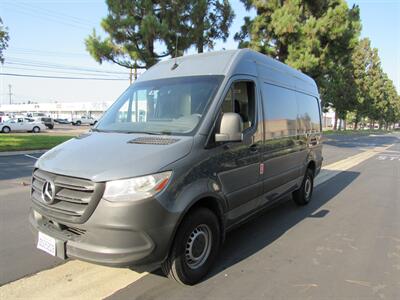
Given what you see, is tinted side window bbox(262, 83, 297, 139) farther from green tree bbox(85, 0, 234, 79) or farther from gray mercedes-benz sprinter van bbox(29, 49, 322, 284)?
green tree bbox(85, 0, 234, 79)

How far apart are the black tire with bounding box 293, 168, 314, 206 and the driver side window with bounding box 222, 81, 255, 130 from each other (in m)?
2.91

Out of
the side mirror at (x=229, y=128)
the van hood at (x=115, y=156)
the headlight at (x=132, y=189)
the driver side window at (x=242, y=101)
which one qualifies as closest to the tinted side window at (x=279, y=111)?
the driver side window at (x=242, y=101)

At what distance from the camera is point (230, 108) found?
4023 mm

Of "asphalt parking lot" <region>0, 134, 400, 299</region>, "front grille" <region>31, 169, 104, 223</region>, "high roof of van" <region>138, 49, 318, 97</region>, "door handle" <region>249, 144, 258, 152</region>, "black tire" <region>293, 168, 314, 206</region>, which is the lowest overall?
"asphalt parking lot" <region>0, 134, 400, 299</region>

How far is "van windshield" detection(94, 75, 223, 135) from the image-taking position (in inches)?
150

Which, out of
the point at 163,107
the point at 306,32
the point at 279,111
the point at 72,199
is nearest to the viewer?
the point at 72,199

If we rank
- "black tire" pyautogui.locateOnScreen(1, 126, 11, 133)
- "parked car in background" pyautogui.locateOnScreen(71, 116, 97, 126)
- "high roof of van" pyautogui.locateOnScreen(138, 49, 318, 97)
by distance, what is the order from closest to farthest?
"high roof of van" pyautogui.locateOnScreen(138, 49, 318, 97) → "black tire" pyautogui.locateOnScreen(1, 126, 11, 133) → "parked car in background" pyautogui.locateOnScreen(71, 116, 97, 126)

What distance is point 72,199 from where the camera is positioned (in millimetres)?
3057

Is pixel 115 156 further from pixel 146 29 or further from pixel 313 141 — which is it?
pixel 146 29

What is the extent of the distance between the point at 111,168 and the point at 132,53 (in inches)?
670

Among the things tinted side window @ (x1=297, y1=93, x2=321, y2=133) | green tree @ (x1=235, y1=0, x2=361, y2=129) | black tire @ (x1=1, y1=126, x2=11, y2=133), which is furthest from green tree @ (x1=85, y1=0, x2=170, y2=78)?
black tire @ (x1=1, y1=126, x2=11, y2=133)

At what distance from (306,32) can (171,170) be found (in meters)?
23.1

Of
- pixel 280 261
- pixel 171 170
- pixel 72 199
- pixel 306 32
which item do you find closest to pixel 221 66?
pixel 171 170

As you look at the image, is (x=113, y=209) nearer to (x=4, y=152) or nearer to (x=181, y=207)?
(x=181, y=207)
